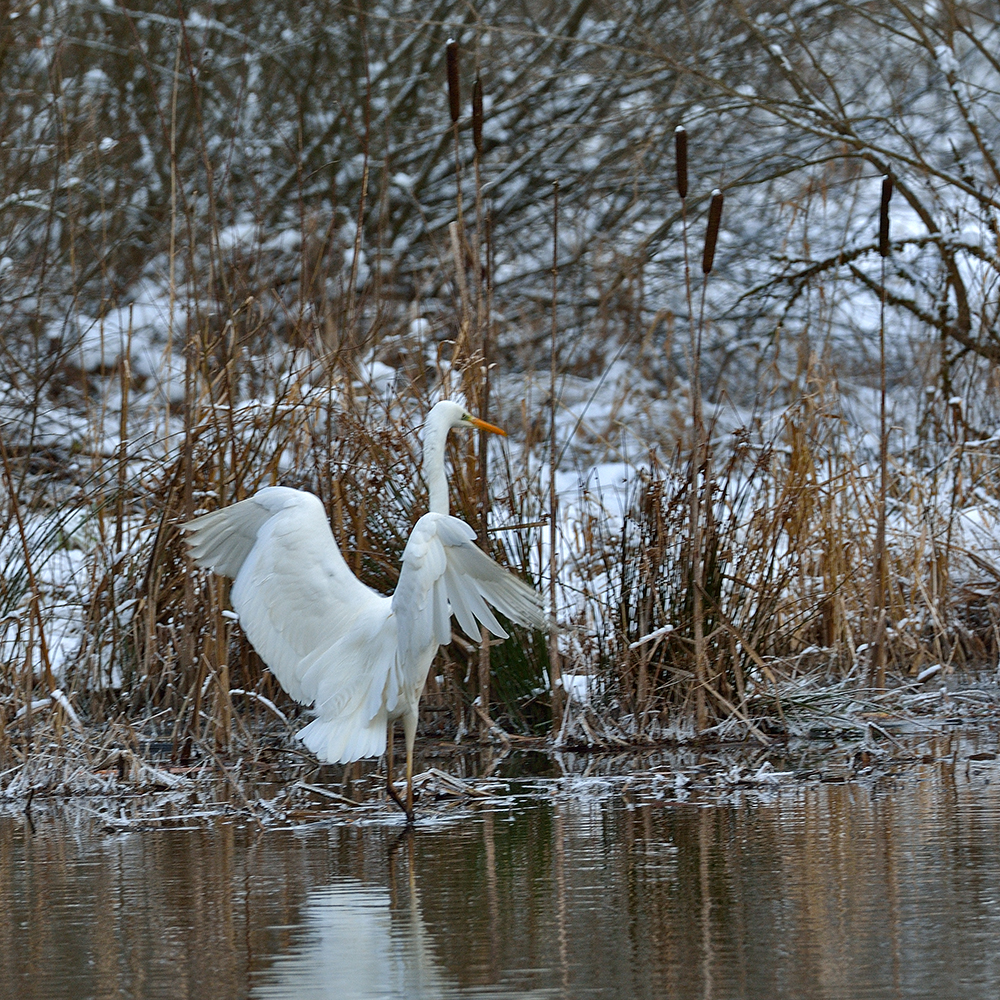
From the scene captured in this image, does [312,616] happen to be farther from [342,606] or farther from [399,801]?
[399,801]

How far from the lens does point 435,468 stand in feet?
16.7

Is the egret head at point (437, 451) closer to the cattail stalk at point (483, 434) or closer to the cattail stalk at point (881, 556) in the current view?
the cattail stalk at point (483, 434)

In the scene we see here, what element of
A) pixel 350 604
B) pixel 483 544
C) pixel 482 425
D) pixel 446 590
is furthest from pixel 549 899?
pixel 483 544

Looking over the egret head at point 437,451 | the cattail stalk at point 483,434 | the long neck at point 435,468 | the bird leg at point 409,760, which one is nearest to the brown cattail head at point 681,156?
the cattail stalk at point 483,434

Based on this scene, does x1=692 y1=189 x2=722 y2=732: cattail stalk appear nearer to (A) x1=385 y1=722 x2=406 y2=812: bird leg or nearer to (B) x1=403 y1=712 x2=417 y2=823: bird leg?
(B) x1=403 y1=712 x2=417 y2=823: bird leg

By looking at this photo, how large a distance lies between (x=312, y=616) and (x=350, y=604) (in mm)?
132

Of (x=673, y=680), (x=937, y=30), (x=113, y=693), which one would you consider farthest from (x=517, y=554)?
(x=937, y=30)

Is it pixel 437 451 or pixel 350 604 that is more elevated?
pixel 437 451

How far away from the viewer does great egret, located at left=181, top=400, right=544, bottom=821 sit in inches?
175

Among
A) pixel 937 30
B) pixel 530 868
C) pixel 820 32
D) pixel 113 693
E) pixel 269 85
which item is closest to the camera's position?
pixel 530 868

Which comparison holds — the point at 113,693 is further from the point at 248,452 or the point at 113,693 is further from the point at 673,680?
the point at 673,680

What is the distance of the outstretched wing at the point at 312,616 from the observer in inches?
185

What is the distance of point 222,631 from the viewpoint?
5.55 m

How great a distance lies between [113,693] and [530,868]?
3.19m
